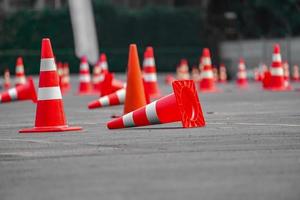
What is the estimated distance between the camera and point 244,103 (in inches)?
749

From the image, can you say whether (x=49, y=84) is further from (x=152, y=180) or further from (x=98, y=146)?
(x=152, y=180)

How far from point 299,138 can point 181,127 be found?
2141mm

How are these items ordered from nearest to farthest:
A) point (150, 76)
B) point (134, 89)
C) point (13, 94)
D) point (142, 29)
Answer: point (134, 89), point (150, 76), point (13, 94), point (142, 29)

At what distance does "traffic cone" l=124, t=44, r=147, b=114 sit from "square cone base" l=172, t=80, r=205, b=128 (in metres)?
2.04

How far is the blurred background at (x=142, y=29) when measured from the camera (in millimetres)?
48750

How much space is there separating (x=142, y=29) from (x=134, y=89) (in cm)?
4160

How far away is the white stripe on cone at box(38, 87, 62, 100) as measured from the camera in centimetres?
1248

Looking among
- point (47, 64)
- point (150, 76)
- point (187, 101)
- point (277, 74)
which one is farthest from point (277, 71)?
point (187, 101)

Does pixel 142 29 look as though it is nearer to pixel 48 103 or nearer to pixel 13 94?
pixel 13 94

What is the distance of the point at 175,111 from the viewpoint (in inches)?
475

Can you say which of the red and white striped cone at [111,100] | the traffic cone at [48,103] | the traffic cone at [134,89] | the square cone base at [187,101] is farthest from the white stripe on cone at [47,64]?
the red and white striped cone at [111,100]

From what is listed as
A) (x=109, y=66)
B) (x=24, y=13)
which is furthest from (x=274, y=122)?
(x=24, y=13)

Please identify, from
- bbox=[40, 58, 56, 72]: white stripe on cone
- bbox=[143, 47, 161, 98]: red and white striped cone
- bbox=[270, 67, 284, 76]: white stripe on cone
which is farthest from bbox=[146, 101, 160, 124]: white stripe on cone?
bbox=[270, 67, 284, 76]: white stripe on cone

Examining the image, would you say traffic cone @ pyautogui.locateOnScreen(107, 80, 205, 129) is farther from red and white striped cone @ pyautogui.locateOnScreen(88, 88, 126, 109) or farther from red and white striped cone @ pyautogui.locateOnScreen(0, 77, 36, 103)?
red and white striped cone @ pyautogui.locateOnScreen(0, 77, 36, 103)
